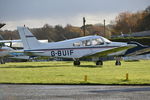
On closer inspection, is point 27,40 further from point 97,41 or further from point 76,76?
point 76,76

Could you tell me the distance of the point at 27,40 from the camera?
40.0 meters

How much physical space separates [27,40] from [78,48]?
5.37m

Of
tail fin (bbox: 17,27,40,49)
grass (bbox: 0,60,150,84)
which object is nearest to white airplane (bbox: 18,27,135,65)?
tail fin (bbox: 17,27,40,49)

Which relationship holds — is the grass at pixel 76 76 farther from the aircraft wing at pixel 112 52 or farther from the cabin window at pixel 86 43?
the cabin window at pixel 86 43

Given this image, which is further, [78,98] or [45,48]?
[45,48]

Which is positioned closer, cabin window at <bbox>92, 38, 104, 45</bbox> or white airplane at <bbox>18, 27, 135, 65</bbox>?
white airplane at <bbox>18, 27, 135, 65</bbox>

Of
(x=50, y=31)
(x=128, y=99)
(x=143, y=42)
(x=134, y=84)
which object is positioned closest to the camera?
(x=128, y=99)

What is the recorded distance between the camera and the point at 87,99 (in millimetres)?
14094

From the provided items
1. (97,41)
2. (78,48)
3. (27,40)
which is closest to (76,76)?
(78,48)

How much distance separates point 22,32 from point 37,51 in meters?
3.08

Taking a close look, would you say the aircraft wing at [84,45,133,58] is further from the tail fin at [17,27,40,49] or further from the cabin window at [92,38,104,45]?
the tail fin at [17,27,40,49]

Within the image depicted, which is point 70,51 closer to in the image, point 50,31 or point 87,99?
point 87,99

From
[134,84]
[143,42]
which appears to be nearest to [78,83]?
[134,84]

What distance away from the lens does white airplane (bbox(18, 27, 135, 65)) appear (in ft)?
126
